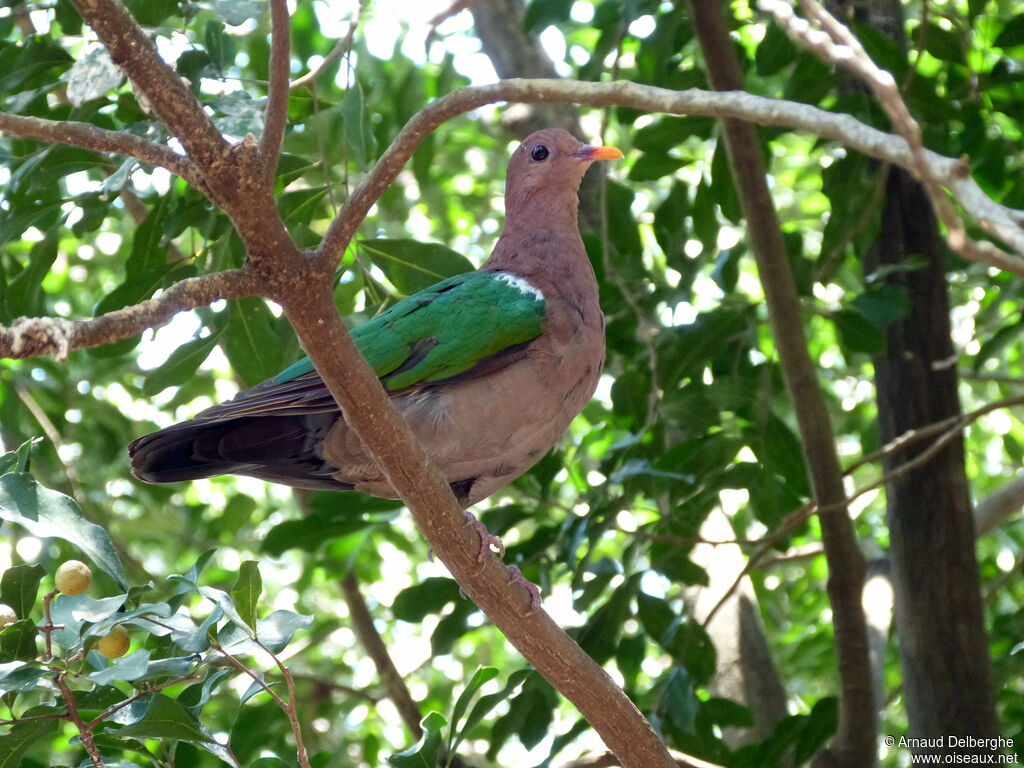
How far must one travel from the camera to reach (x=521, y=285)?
12.4 ft

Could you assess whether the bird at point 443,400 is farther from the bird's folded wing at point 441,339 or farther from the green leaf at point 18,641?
the green leaf at point 18,641

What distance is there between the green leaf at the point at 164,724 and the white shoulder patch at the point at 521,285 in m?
1.66

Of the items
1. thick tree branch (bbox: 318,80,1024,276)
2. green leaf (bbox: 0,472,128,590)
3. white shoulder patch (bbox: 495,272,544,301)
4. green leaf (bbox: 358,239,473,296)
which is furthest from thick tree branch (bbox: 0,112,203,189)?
green leaf (bbox: 358,239,473,296)

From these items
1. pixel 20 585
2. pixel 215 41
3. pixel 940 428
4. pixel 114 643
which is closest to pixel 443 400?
pixel 114 643

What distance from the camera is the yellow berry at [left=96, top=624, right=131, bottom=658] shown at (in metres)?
2.87

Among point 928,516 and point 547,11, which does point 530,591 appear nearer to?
point 928,516

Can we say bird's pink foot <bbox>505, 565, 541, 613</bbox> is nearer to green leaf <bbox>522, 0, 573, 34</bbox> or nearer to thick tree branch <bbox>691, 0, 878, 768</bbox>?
thick tree branch <bbox>691, 0, 878, 768</bbox>

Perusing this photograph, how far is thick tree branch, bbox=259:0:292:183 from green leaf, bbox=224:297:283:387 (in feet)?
5.70

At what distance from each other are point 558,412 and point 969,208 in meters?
1.90

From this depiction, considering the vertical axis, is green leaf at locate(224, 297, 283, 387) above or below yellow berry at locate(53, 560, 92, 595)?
above

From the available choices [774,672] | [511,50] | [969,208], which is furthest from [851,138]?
[511,50]

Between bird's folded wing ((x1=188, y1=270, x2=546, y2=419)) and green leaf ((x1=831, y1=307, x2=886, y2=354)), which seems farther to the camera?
green leaf ((x1=831, y1=307, x2=886, y2=354))

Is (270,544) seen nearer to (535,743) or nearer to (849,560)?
(535,743)

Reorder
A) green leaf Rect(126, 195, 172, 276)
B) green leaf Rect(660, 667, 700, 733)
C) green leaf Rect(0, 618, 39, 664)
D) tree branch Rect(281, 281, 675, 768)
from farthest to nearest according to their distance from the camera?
green leaf Rect(126, 195, 172, 276) → green leaf Rect(660, 667, 700, 733) → green leaf Rect(0, 618, 39, 664) → tree branch Rect(281, 281, 675, 768)
